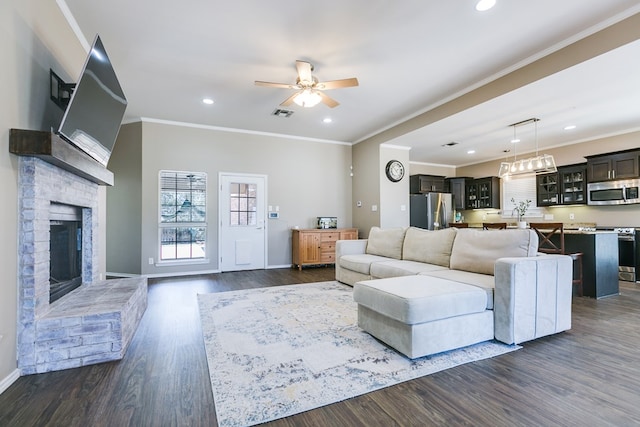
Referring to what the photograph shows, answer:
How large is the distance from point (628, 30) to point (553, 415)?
3151 millimetres

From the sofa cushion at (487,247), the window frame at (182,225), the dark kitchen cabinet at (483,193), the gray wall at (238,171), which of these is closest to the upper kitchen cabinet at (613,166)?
the dark kitchen cabinet at (483,193)

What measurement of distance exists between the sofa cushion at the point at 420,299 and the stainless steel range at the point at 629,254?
4.66 m

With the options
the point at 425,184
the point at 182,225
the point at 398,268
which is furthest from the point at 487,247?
the point at 425,184

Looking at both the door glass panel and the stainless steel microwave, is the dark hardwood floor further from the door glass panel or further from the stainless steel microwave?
the stainless steel microwave

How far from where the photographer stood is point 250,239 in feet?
20.2

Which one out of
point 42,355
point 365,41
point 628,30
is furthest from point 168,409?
point 628,30

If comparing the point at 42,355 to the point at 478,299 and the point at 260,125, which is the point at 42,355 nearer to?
the point at 478,299

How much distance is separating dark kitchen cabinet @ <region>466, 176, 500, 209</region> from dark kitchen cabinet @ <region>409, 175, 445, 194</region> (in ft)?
2.73

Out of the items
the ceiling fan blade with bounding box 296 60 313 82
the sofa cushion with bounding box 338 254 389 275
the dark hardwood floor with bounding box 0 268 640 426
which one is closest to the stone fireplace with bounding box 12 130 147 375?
the dark hardwood floor with bounding box 0 268 640 426

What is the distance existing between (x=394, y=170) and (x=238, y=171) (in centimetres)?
319

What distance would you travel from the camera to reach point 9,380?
186 centimetres

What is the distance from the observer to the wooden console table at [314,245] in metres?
6.17

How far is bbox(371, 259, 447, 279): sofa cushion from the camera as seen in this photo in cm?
337

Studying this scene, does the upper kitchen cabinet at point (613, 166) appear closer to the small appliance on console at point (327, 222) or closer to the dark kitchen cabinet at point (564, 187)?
the dark kitchen cabinet at point (564, 187)
